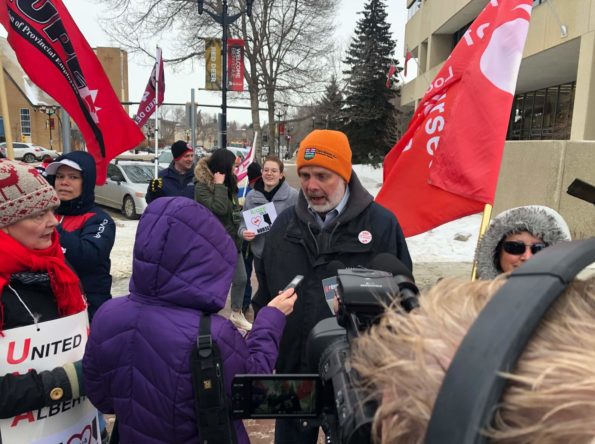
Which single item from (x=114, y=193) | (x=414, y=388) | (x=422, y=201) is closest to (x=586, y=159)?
(x=422, y=201)

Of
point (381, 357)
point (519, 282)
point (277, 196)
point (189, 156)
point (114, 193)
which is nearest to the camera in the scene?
point (519, 282)

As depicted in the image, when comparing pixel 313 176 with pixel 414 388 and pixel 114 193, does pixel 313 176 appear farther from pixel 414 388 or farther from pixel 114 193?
pixel 114 193

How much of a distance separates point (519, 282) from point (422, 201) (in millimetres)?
2691

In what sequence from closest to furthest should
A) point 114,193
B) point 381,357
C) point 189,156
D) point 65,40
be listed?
1. point 381,357
2. point 65,40
3. point 189,156
4. point 114,193

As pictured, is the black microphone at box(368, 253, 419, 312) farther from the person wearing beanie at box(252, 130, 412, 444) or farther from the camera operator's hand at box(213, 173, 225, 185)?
the camera operator's hand at box(213, 173, 225, 185)

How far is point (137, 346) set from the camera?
4.87 feet

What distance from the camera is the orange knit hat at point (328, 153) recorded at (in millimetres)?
2422

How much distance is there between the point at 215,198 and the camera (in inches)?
191

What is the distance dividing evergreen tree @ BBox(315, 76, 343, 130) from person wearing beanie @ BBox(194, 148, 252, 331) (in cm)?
2572

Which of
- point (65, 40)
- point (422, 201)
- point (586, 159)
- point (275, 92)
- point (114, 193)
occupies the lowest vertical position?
point (114, 193)

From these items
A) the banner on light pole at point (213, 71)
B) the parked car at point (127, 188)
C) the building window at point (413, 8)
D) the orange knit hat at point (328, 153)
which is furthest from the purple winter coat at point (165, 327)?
the building window at point (413, 8)

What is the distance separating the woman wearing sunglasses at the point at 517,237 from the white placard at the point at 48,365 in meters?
1.82

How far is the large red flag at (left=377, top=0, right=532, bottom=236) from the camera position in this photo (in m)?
2.82

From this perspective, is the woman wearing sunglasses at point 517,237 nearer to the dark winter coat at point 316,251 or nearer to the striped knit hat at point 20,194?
the dark winter coat at point 316,251
